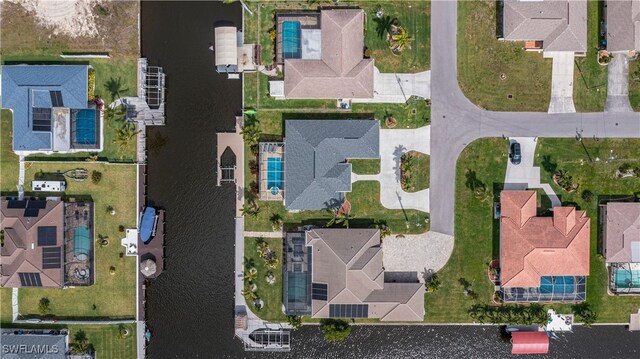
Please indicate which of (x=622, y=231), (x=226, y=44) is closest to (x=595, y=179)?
(x=622, y=231)

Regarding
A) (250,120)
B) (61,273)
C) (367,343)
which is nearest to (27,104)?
(61,273)

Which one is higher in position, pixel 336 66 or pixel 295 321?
pixel 336 66

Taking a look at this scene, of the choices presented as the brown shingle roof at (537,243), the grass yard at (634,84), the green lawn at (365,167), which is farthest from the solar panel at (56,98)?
the grass yard at (634,84)

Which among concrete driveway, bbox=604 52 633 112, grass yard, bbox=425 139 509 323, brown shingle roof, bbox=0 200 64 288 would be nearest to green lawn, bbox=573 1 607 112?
concrete driveway, bbox=604 52 633 112

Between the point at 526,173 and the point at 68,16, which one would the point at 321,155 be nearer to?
the point at 526,173

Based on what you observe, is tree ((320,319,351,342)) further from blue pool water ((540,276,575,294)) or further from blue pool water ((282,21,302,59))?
blue pool water ((282,21,302,59))

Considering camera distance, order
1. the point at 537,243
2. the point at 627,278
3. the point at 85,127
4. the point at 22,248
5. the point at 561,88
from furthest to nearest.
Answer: the point at 561,88 < the point at 627,278 < the point at 85,127 < the point at 537,243 < the point at 22,248

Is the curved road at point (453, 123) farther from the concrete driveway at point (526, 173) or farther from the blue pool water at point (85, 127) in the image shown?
the blue pool water at point (85, 127)
